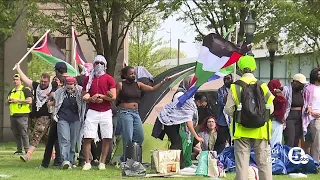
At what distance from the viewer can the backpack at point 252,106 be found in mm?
8430

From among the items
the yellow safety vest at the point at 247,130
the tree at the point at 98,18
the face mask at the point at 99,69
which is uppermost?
the tree at the point at 98,18

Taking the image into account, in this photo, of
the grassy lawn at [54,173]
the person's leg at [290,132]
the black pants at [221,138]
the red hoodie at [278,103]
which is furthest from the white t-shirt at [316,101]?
the black pants at [221,138]

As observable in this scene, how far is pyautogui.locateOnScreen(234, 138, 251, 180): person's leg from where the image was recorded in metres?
8.59

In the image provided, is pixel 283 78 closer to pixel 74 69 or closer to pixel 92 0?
pixel 92 0

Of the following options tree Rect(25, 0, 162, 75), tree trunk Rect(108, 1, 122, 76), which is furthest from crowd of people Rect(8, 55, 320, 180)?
tree trunk Rect(108, 1, 122, 76)

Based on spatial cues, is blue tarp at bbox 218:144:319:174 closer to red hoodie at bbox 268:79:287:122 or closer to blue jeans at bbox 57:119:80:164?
red hoodie at bbox 268:79:287:122

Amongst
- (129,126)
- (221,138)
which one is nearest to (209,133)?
(221,138)

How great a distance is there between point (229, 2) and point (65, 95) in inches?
490

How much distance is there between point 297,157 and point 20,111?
24.3ft

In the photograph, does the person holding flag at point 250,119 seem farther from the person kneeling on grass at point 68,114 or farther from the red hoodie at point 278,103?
the person kneeling on grass at point 68,114

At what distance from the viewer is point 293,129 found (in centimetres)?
1277

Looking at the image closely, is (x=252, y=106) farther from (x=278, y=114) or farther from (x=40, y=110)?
(x=40, y=110)

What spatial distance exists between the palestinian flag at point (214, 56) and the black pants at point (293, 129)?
192 centimetres

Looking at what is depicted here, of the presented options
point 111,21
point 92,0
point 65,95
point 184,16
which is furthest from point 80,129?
point 184,16
